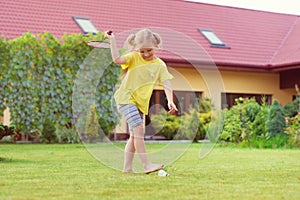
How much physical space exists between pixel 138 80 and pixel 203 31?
1383cm

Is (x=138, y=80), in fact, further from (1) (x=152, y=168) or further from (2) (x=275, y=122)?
(2) (x=275, y=122)

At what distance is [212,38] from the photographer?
1884 cm

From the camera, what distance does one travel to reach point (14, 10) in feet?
53.0


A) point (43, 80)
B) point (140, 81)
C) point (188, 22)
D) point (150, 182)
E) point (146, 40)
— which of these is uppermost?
point (188, 22)

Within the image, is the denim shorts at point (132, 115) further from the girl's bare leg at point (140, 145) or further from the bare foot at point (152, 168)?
the bare foot at point (152, 168)

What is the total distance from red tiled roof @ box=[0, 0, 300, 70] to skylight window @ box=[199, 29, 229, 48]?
7.2 inches

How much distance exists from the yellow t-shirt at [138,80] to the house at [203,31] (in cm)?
964

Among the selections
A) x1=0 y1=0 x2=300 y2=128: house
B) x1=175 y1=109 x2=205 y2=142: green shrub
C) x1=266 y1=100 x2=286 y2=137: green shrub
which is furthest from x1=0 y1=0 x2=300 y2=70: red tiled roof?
x1=266 y1=100 x2=286 y2=137: green shrub

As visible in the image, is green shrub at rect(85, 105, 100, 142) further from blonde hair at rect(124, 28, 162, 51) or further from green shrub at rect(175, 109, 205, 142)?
blonde hair at rect(124, 28, 162, 51)

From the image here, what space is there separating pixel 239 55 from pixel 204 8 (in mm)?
3157

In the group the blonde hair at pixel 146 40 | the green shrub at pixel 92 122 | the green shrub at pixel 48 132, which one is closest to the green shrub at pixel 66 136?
the green shrub at pixel 48 132

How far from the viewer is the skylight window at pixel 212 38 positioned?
726 inches

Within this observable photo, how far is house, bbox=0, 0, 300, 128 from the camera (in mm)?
16297

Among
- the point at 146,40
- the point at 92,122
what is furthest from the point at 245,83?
the point at 146,40
